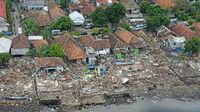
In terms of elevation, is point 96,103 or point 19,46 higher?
point 19,46

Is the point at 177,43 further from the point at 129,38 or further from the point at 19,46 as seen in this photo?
the point at 19,46

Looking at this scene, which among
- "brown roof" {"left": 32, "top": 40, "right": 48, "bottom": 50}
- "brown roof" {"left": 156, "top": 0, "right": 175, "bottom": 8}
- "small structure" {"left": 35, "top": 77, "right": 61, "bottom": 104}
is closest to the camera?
"small structure" {"left": 35, "top": 77, "right": 61, "bottom": 104}

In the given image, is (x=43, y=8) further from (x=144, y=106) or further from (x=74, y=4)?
(x=144, y=106)

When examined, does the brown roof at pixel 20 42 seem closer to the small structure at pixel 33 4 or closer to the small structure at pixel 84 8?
the small structure at pixel 33 4

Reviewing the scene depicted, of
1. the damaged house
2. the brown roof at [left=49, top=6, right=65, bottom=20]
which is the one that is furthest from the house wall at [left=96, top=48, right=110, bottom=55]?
the brown roof at [left=49, top=6, right=65, bottom=20]

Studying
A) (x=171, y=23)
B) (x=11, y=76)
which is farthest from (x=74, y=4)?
(x=11, y=76)

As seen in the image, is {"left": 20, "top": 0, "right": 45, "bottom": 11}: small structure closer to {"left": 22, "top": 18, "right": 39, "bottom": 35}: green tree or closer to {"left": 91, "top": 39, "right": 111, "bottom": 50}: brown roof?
{"left": 22, "top": 18, "right": 39, "bottom": 35}: green tree

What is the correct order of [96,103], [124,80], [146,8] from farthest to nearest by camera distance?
[146,8], [124,80], [96,103]
